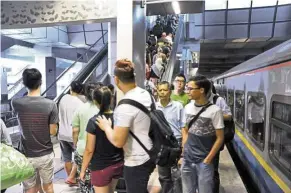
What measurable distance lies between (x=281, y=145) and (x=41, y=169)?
2307mm

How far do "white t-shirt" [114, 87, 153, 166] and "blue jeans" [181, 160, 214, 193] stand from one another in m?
0.72

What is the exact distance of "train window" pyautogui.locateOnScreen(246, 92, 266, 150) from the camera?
11.3ft

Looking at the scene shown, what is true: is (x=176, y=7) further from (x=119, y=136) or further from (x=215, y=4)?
(x=215, y=4)

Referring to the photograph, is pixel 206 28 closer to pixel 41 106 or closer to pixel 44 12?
pixel 44 12

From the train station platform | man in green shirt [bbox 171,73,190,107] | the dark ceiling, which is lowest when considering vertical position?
the train station platform

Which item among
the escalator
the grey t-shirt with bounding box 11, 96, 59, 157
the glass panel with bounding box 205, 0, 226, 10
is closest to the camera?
the grey t-shirt with bounding box 11, 96, 59, 157

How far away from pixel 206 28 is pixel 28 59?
9.18m

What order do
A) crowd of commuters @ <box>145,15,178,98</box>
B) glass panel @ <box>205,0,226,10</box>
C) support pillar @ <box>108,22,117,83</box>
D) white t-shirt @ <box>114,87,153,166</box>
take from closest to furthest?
white t-shirt @ <box>114,87,153,166</box> < crowd of commuters @ <box>145,15,178,98</box> < support pillar @ <box>108,22,117,83</box> < glass panel @ <box>205,0,226,10</box>

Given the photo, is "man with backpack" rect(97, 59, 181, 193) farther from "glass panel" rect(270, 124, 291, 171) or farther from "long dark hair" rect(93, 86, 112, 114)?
"glass panel" rect(270, 124, 291, 171)

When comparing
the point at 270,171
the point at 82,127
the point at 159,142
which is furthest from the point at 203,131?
the point at 82,127

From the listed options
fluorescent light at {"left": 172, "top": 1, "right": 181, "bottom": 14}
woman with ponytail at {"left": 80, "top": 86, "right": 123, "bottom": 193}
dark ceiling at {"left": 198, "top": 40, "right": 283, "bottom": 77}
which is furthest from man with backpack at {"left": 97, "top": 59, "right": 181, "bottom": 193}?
dark ceiling at {"left": 198, "top": 40, "right": 283, "bottom": 77}

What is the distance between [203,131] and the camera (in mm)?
2547

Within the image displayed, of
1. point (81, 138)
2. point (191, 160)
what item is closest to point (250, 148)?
point (191, 160)

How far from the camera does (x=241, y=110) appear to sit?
5141 millimetres
